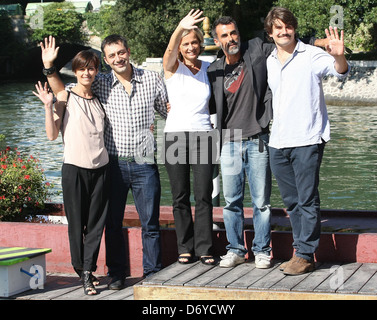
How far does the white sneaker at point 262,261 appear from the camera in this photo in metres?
4.71

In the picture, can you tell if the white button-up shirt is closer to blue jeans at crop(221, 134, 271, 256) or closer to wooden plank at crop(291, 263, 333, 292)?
blue jeans at crop(221, 134, 271, 256)

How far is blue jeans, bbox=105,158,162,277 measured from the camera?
15.8 feet

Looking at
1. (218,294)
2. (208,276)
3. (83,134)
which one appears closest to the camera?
(218,294)

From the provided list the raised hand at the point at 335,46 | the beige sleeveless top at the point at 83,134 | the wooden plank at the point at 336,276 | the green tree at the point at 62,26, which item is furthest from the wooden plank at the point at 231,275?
the green tree at the point at 62,26

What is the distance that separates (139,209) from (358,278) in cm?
152

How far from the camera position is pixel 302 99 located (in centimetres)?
445

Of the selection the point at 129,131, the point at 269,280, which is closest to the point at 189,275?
the point at 269,280

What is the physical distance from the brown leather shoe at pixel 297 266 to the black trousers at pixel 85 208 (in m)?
1.27

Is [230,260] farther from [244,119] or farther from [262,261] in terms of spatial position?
[244,119]

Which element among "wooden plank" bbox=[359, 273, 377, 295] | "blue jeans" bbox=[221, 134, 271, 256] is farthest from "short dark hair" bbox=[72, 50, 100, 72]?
"wooden plank" bbox=[359, 273, 377, 295]

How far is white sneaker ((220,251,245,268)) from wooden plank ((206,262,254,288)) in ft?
0.10

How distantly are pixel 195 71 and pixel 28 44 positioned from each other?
42.6 m

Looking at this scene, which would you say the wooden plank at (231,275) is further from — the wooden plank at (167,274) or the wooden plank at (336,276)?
the wooden plank at (336,276)
